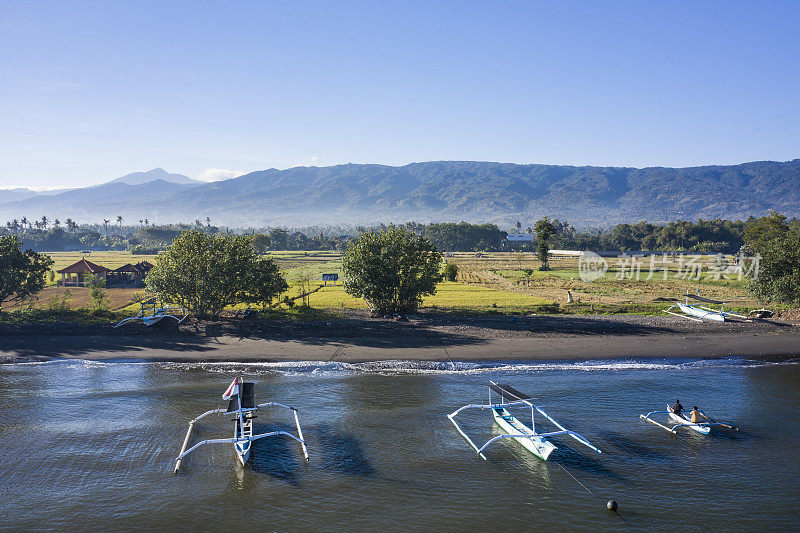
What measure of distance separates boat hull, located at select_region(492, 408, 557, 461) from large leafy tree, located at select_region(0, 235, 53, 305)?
2186 inches

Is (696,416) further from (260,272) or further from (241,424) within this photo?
(260,272)

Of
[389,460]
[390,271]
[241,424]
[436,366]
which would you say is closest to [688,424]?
[389,460]

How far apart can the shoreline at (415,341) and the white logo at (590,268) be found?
53.0 m

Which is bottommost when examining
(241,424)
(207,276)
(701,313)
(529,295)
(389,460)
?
(389,460)

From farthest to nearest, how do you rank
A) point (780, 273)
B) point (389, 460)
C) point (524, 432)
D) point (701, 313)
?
point (780, 273) < point (701, 313) < point (524, 432) < point (389, 460)

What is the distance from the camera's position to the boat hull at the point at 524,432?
85.1ft

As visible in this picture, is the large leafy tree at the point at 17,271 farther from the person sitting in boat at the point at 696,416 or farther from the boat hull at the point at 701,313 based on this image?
the boat hull at the point at 701,313

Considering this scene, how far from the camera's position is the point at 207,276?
54938mm

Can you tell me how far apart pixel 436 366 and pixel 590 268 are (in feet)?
328

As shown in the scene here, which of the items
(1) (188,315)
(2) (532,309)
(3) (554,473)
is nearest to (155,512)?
(3) (554,473)

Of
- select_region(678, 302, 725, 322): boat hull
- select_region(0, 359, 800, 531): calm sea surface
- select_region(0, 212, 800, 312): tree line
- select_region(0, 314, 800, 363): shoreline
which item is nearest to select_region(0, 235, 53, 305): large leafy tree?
select_region(0, 212, 800, 312): tree line

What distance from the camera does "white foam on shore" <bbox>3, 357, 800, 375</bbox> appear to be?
41031 mm

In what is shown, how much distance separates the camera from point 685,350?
46719 mm

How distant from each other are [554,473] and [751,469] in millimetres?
9601
